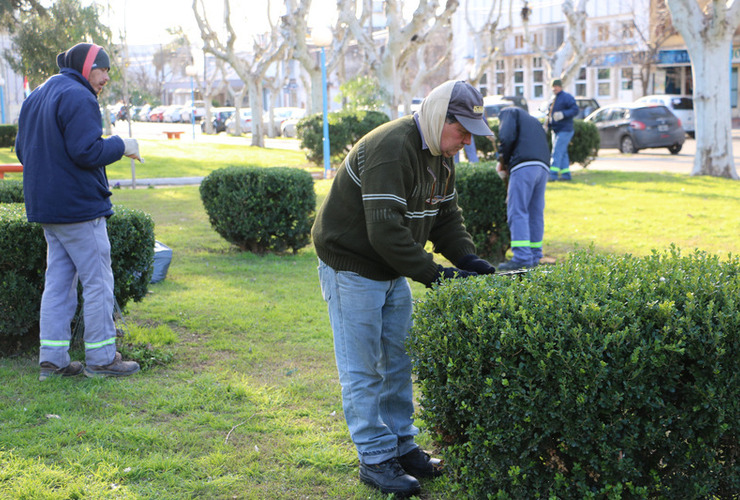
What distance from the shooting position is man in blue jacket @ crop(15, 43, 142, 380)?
15.3 feet

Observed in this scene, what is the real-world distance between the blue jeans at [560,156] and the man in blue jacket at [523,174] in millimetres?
7973

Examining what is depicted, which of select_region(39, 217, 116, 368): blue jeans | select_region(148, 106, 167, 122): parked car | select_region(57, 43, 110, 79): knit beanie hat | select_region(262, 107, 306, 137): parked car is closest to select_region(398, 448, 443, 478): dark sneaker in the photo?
select_region(39, 217, 116, 368): blue jeans

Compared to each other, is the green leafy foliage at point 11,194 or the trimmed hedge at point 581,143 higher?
the trimmed hedge at point 581,143

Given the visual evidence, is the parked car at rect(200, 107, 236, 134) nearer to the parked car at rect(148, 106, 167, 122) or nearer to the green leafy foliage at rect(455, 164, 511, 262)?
the parked car at rect(148, 106, 167, 122)

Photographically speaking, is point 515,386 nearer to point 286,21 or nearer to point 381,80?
point 381,80

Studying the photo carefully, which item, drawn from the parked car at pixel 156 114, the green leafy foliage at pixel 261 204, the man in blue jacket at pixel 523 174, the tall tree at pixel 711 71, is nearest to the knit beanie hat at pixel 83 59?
the green leafy foliage at pixel 261 204

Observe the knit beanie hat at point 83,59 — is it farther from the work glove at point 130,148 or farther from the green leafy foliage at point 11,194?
the green leafy foliage at point 11,194

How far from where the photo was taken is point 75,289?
5.04 m

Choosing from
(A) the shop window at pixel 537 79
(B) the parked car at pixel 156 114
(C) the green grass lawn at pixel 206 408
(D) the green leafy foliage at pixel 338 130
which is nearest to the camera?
(C) the green grass lawn at pixel 206 408

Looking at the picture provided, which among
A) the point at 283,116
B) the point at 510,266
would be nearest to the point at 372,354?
the point at 510,266

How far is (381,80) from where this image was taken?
22594mm

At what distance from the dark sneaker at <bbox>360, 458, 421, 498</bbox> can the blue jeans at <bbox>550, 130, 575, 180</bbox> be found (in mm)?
12977

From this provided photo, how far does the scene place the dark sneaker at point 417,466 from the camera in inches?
149

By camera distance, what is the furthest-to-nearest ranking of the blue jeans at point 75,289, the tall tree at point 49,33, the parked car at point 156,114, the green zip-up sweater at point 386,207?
the parked car at point 156,114 < the tall tree at point 49,33 < the blue jeans at point 75,289 < the green zip-up sweater at point 386,207
